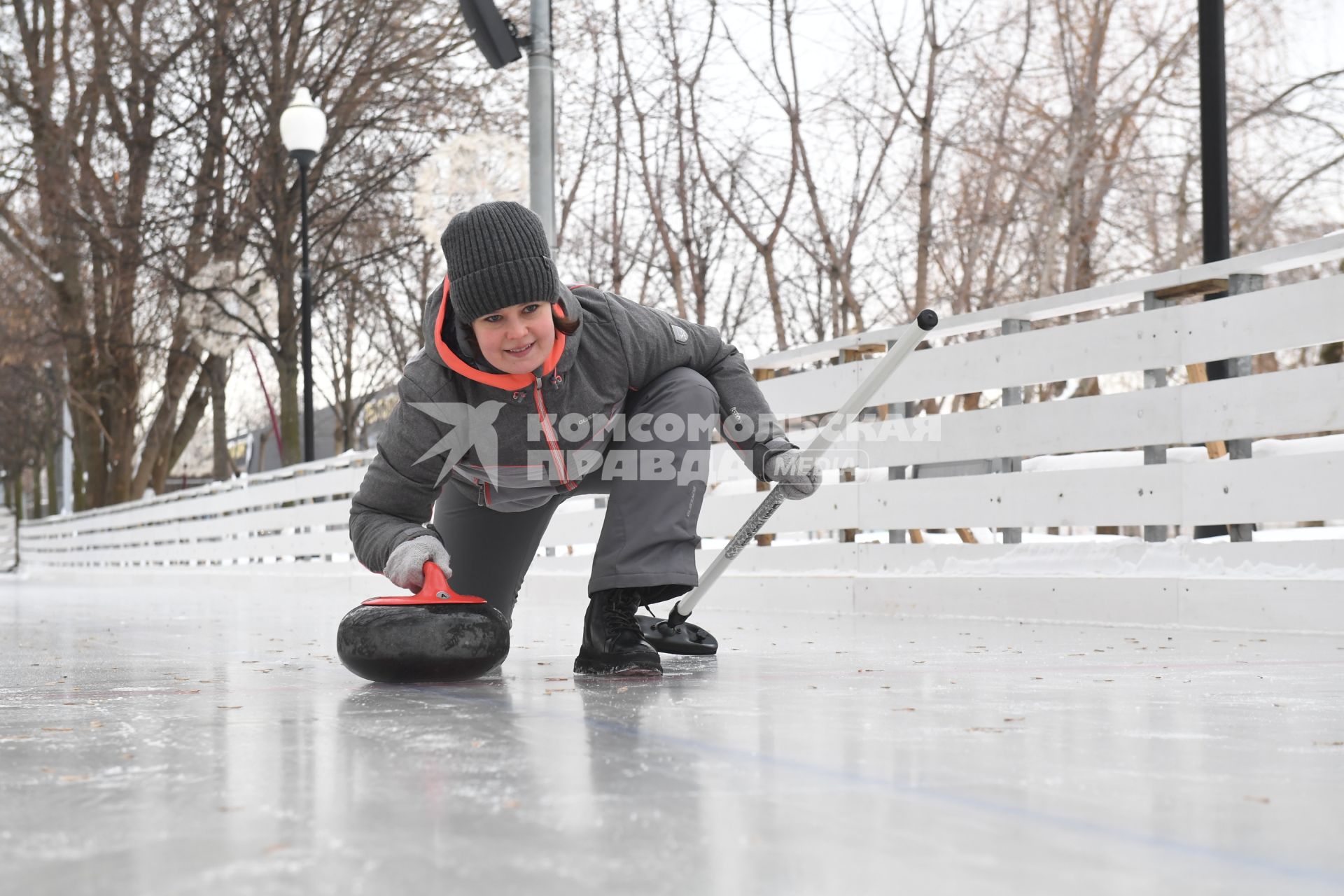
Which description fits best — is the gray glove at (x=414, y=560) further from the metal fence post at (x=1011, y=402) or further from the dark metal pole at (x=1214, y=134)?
the dark metal pole at (x=1214, y=134)

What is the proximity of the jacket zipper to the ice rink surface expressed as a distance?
0.51m

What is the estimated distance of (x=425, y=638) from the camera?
304 centimetres

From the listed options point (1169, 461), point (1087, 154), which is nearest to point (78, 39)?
point (1087, 154)

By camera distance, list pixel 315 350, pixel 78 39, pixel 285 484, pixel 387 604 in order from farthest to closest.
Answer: pixel 315 350, pixel 78 39, pixel 285 484, pixel 387 604

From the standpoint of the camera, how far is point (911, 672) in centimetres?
322

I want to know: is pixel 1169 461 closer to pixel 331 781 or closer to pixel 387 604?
pixel 387 604

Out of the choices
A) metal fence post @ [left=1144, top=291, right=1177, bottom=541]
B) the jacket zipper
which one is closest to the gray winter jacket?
the jacket zipper

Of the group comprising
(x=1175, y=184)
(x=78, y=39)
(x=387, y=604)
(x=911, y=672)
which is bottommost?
(x=911, y=672)

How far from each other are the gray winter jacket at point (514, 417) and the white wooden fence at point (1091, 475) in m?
1.98

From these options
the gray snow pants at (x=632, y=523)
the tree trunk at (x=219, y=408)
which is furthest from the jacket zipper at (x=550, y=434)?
the tree trunk at (x=219, y=408)

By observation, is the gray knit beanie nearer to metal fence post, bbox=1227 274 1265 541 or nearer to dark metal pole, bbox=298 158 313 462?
metal fence post, bbox=1227 274 1265 541

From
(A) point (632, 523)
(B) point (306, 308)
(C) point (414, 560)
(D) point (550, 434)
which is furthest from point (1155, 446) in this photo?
(B) point (306, 308)

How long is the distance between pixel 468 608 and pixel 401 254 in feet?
45.4

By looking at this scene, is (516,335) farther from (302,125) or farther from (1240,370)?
(302,125)
